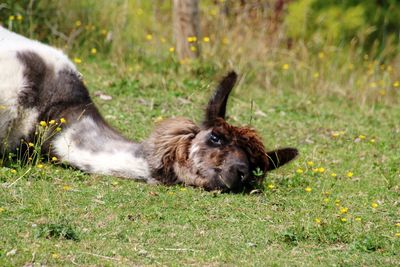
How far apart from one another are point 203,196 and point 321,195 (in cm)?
122

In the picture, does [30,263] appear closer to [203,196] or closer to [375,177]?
[203,196]

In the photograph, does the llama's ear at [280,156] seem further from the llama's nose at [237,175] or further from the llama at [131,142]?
the llama's nose at [237,175]

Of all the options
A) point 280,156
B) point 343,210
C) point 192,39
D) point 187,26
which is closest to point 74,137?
point 280,156

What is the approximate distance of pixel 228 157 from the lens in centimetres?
642

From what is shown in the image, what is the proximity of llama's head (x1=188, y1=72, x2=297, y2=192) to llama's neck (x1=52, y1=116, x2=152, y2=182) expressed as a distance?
496mm

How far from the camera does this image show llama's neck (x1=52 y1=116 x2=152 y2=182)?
22.1ft

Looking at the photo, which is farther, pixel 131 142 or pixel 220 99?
pixel 131 142

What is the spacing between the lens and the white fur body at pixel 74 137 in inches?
265

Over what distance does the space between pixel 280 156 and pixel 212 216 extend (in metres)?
0.96

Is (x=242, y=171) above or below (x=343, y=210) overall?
above

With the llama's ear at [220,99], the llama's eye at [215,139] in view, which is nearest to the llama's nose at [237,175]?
the llama's eye at [215,139]

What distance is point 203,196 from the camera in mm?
6496

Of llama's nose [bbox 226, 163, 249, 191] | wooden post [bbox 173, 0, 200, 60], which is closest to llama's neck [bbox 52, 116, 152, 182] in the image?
llama's nose [bbox 226, 163, 249, 191]

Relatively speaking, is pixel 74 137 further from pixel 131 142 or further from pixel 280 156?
pixel 280 156
